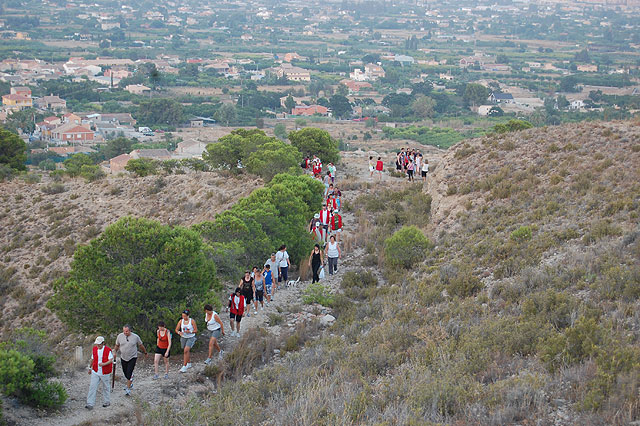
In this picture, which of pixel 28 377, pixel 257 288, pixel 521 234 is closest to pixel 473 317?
pixel 521 234

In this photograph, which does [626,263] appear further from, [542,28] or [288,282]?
[542,28]

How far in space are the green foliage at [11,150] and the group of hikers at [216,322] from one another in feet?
54.3

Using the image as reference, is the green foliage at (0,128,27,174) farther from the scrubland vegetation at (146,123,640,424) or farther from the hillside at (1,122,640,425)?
the scrubland vegetation at (146,123,640,424)

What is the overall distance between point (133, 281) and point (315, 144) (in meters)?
16.0

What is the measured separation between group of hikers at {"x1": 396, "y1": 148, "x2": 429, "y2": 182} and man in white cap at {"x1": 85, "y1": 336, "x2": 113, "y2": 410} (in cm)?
1487

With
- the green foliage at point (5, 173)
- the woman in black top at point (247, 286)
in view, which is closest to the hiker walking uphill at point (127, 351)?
the woman in black top at point (247, 286)

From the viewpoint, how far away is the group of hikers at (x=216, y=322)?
26.0 feet

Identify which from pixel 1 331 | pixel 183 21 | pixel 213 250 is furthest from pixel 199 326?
pixel 183 21

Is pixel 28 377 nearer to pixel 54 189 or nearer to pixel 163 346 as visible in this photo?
pixel 163 346

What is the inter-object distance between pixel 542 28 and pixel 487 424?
197 metres

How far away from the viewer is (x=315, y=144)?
25.3 m

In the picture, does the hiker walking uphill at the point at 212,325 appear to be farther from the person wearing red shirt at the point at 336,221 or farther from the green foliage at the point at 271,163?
the green foliage at the point at 271,163

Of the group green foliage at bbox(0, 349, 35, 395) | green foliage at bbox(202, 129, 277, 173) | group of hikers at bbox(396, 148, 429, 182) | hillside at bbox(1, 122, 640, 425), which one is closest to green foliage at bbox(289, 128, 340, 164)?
green foliage at bbox(202, 129, 277, 173)

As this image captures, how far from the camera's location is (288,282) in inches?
533
